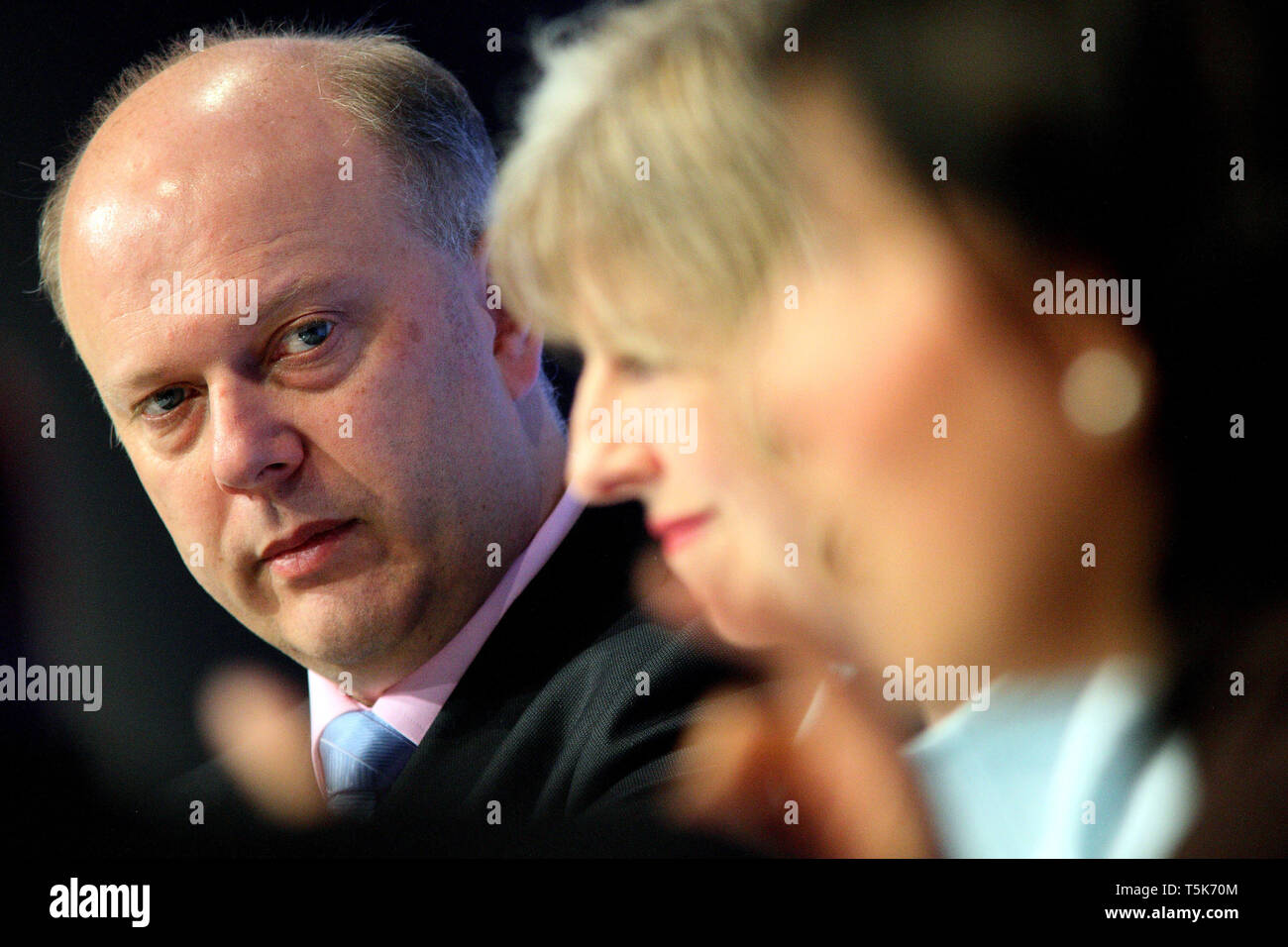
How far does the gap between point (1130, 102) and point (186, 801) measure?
6.01 ft

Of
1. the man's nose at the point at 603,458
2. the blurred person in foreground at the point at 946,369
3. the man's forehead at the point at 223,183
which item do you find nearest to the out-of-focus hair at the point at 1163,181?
the blurred person in foreground at the point at 946,369

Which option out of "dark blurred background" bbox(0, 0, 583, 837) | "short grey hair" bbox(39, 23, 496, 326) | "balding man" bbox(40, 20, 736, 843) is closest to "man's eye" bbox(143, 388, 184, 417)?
"balding man" bbox(40, 20, 736, 843)

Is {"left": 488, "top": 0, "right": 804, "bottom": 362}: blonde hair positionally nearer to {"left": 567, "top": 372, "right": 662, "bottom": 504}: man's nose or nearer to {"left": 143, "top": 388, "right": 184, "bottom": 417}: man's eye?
{"left": 567, "top": 372, "right": 662, "bottom": 504}: man's nose

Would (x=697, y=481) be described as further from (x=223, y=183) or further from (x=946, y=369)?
(x=223, y=183)

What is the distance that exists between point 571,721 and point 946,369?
Result: 76cm

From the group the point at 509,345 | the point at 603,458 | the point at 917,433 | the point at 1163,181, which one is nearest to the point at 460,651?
the point at 603,458

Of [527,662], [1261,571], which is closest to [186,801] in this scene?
[527,662]

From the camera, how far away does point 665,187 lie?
1.70 m

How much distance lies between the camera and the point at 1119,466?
1825mm

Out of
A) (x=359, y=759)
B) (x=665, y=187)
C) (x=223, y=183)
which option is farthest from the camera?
(x=359, y=759)

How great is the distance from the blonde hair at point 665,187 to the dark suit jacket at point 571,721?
347 mm

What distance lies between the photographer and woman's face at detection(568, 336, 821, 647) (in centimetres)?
182

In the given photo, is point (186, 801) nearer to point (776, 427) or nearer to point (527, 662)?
point (527, 662)

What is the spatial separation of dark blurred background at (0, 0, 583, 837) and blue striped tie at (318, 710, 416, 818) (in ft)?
0.31
